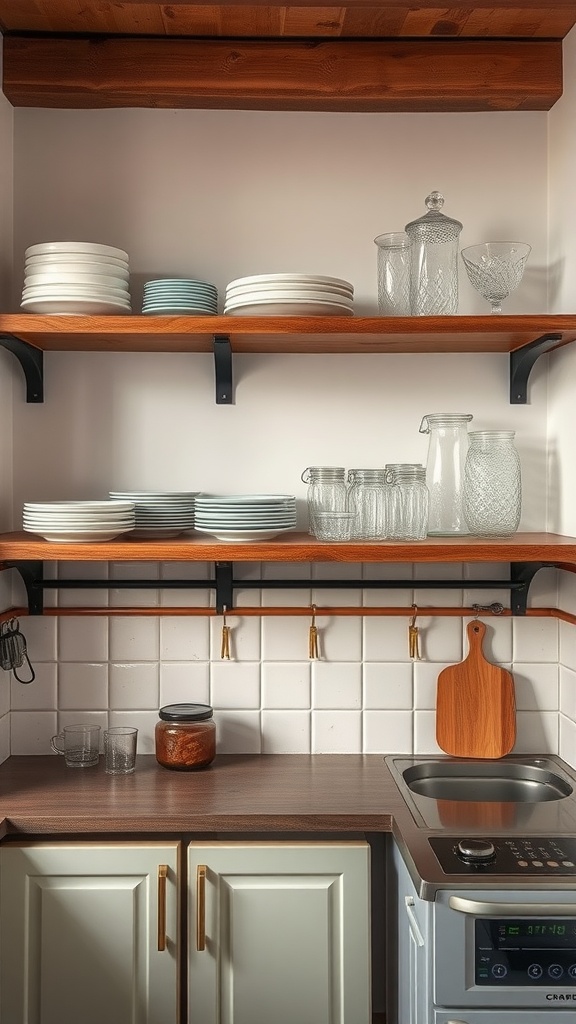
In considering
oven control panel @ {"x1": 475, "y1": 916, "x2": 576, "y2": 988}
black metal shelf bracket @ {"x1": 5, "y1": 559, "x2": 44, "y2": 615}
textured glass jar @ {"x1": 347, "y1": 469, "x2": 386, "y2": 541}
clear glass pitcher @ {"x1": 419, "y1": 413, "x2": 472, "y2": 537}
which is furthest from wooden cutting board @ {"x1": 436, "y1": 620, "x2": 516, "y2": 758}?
black metal shelf bracket @ {"x1": 5, "y1": 559, "x2": 44, "y2": 615}

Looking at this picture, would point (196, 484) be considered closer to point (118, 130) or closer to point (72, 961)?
point (118, 130)

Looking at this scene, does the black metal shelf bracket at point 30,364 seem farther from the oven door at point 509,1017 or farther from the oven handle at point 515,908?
the oven door at point 509,1017

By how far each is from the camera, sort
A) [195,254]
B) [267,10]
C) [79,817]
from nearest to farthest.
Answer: [79,817], [267,10], [195,254]

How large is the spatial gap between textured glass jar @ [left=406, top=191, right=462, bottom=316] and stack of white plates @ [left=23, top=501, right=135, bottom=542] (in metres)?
0.80

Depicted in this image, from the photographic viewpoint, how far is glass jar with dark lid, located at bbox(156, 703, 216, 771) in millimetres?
2131

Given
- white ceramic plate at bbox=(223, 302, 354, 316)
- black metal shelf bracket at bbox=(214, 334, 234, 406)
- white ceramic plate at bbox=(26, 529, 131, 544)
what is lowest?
white ceramic plate at bbox=(26, 529, 131, 544)

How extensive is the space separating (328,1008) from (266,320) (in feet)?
4.58

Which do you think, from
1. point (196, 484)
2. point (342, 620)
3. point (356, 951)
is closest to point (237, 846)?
point (356, 951)

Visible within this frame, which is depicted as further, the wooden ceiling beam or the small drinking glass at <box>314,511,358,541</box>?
the wooden ceiling beam

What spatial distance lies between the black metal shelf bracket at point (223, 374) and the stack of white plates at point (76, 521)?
0.42 metres

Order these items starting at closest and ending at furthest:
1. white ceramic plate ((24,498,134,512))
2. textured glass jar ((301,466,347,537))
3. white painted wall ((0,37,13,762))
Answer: white ceramic plate ((24,498,134,512)) → textured glass jar ((301,466,347,537)) → white painted wall ((0,37,13,762))

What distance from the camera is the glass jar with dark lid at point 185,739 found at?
2.13 meters

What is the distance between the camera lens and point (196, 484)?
7.58ft

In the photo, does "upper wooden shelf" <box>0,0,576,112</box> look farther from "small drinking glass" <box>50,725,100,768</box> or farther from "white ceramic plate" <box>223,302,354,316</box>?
"small drinking glass" <box>50,725,100,768</box>
